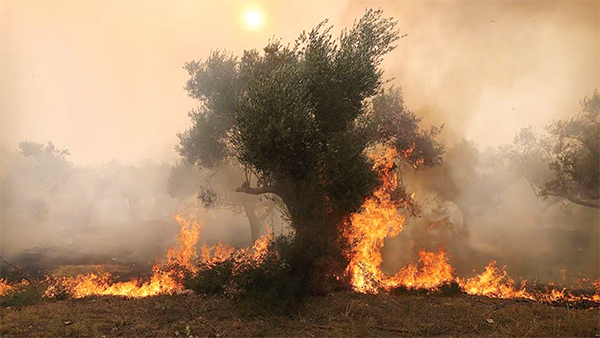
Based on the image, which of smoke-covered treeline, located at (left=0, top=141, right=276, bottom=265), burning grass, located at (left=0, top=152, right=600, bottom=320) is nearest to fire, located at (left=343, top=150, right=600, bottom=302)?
burning grass, located at (left=0, top=152, right=600, bottom=320)

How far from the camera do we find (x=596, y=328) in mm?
11906

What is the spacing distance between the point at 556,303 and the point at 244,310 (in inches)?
568

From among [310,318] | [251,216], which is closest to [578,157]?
[310,318]

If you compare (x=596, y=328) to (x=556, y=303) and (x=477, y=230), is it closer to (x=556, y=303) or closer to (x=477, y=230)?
(x=556, y=303)

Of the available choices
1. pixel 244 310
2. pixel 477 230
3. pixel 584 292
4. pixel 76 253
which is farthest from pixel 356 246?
pixel 477 230

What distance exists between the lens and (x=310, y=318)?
527 inches

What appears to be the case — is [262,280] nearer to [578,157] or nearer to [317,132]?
[317,132]

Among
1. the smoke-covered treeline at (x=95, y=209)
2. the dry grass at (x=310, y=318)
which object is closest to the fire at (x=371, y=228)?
the dry grass at (x=310, y=318)

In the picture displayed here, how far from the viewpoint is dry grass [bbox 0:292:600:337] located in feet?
39.0

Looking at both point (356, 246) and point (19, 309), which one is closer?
point (19, 309)

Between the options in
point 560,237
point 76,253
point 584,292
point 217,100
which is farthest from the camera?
point 560,237

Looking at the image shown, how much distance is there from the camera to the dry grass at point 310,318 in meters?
11.9

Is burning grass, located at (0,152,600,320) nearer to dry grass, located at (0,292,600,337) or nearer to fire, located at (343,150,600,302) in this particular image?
fire, located at (343,150,600,302)

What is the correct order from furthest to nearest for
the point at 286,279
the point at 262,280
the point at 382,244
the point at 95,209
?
the point at 95,209, the point at 382,244, the point at 262,280, the point at 286,279
